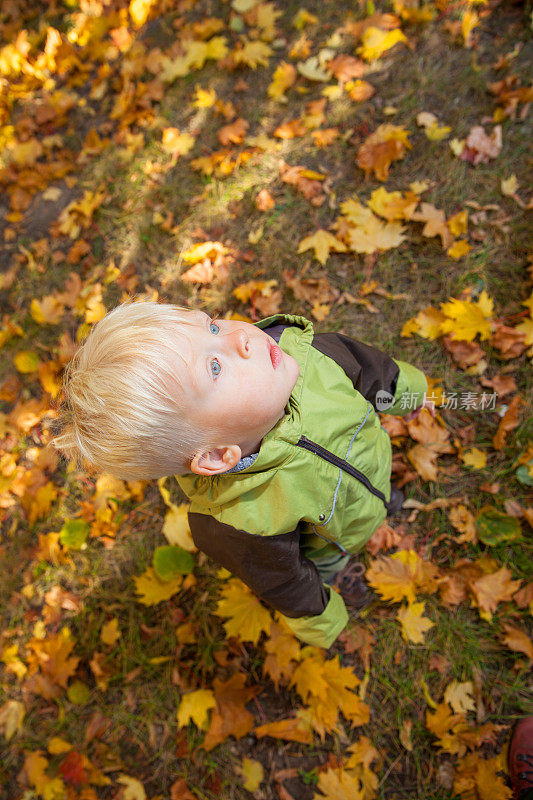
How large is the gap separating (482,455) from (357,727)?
4.57 ft

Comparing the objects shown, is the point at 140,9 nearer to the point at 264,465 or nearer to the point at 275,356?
the point at 275,356

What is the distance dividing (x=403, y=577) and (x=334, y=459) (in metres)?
0.99

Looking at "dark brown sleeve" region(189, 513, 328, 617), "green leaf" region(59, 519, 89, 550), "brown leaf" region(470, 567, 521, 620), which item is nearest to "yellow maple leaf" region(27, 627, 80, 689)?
"green leaf" region(59, 519, 89, 550)

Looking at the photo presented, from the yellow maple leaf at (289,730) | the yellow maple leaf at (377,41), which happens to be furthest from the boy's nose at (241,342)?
the yellow maple leaf at (377,41)

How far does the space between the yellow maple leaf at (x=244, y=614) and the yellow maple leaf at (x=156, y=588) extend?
316mm

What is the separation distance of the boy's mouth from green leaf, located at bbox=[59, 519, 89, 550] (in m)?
2.01

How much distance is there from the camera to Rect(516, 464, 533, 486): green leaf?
2205mm

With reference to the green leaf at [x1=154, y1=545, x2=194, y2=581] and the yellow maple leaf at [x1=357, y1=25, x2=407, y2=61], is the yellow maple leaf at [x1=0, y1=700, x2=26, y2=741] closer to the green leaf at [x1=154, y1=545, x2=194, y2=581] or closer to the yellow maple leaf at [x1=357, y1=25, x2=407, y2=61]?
the green leaf at [x1=154, y1=545, x2=194, y2=581]

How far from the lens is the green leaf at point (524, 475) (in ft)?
7.23

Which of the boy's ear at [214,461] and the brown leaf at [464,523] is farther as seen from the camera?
the brown leaf at [464,523]

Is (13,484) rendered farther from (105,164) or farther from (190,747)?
(105,164)

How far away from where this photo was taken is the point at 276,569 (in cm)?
155

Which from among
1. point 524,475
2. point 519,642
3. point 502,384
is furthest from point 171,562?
point 502,384

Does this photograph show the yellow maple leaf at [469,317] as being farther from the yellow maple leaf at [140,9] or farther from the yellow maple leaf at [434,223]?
the yellow maple leaf at [140,9]
